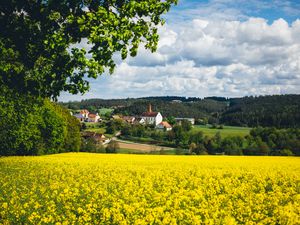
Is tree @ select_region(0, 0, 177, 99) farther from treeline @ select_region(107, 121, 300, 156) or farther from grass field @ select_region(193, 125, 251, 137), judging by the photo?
grass field @ select_region(193, 125, 251, 137)

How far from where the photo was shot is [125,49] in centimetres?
1105

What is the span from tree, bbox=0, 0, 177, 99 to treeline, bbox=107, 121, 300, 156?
50772mm

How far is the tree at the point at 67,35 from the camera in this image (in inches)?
406

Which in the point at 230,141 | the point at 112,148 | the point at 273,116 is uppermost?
the point at 273,116

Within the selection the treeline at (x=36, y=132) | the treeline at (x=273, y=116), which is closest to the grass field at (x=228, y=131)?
the treeline at (x=273, y=116)

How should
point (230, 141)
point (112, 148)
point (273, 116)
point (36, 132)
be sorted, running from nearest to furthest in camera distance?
point (36, 132)
point (230, 141)
point (112, 148)
point (273, 116)

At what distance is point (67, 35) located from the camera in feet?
35.8

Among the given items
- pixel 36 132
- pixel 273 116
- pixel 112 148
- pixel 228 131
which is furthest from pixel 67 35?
pixel 273 116

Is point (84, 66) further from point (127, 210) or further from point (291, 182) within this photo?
point (291, 182)

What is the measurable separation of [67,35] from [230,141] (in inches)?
2820

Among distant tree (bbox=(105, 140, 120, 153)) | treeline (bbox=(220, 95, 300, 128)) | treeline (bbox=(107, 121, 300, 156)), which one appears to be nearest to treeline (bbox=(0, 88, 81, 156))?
distant tree (bbox=(105, 140, 120, 153))

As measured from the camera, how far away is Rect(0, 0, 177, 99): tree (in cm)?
1031

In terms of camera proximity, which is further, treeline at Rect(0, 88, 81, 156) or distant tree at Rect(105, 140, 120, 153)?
distant tree at Rect(105, 140, 120, 153)

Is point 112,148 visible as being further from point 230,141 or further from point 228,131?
point 228,131
